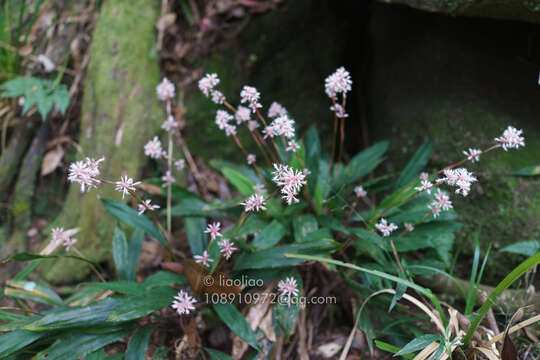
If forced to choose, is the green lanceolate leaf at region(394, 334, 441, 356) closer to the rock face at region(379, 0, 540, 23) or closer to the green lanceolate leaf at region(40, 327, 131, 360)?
the green lanceolate leaf at region(40, 327, 131, 360)

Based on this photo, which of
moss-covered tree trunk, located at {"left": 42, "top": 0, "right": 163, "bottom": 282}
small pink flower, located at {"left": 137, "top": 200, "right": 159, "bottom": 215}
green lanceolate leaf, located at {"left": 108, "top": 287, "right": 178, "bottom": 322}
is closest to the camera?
small pink flower, located at {"left": 137, "top": 200, "right": 159, "bottom": 215}

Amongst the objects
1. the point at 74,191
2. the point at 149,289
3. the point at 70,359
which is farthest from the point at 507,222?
the point at 74,191

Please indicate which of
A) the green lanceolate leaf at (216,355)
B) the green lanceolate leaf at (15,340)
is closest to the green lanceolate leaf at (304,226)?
the green lanceolate leaf at (216,355)

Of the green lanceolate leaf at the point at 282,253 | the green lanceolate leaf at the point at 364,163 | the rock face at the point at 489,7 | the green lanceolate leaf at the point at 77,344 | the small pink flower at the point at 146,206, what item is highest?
the rock face at the point at 489,7

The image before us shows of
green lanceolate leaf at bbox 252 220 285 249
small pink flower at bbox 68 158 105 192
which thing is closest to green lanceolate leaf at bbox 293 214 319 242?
green lanceolate leaf at bbox 252 220 285 249

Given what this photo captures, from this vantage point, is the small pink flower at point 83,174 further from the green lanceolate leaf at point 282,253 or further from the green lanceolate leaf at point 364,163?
the green lanceolate leaf at point 364,163

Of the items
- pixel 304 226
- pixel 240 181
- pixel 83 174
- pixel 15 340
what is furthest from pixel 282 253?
pixel 15 340
